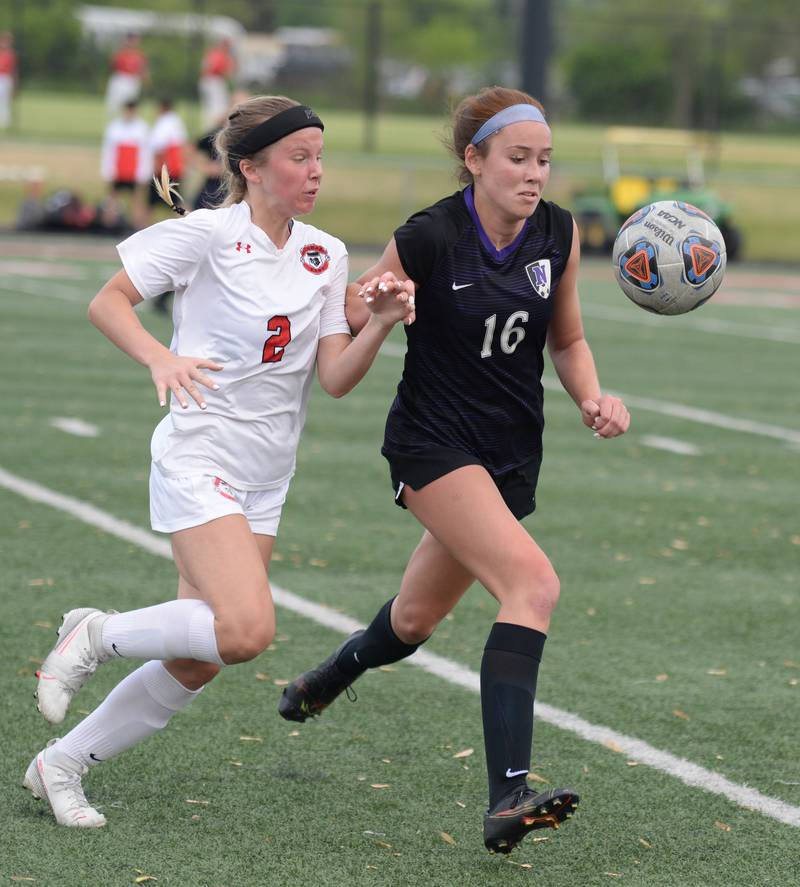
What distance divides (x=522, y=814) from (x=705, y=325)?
16224 millimetres

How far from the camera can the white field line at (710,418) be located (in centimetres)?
1246

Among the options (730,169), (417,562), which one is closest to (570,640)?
(417,562)

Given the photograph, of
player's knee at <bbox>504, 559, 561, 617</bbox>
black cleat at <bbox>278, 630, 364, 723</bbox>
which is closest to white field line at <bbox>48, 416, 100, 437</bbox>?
black cleat at <bbox>278, 630, 364, 723</bbox>

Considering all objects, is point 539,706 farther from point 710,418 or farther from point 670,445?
point 710,418

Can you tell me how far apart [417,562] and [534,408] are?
624 millimetres

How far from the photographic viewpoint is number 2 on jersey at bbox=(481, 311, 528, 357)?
493cm

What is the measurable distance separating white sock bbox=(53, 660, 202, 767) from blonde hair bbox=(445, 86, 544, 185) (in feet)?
5.78

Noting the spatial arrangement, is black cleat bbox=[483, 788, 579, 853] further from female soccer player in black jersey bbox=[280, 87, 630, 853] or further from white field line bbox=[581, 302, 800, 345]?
white field line bbox=[581, 302, 800, 345]

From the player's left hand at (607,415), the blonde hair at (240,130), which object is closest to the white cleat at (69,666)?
the blonde hair at (240,130)

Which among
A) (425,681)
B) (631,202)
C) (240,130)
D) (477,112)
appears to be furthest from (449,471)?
(631,202)

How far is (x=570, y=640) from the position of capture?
7016mm

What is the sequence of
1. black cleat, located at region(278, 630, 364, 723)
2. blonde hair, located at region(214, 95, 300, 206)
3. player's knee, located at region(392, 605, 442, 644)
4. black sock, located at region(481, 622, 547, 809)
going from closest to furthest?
black sock, located at region(481, 622, 547, 809) < blonde hair, located at region(214, 95, 300, 206) < player's knee, located at region(392, 605, 442, 644) < black cleat, located at region(278, 630, 364, 723)

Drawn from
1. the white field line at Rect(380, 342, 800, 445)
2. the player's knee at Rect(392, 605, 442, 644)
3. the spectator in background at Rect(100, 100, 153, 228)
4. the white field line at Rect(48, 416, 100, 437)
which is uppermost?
the player's knee at Rect(392, 605, 442, 644)

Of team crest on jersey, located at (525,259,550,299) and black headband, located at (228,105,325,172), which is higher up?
black headband, located at (228,105,325,172)
